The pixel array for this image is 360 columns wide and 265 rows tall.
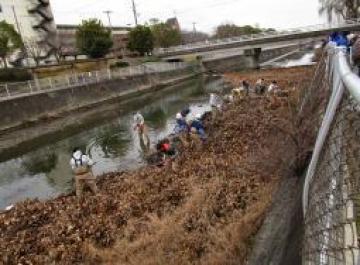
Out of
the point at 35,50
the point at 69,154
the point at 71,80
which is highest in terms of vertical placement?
the point at 35,50

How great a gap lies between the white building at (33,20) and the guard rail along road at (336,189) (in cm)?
5719

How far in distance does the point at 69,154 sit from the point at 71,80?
16632 millimetres

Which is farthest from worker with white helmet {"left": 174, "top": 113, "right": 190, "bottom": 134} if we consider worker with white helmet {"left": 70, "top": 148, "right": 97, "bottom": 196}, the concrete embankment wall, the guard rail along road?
the concrete embankment wall

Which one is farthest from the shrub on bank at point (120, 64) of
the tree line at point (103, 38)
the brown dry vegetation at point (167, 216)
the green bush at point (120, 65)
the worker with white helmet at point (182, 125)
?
the brown dry vegetation at point (167, 216)

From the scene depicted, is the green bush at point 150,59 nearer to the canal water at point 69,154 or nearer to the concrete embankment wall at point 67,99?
the concrete embankment wall at point 67,99

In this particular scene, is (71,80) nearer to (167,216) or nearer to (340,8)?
(167,216)

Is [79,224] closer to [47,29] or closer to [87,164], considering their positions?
[87,164]

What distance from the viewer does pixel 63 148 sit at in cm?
2316

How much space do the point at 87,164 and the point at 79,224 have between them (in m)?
3.39

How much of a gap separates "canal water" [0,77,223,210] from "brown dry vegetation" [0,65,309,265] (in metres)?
3.57

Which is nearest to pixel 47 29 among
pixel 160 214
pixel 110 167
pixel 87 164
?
pixel 110 167

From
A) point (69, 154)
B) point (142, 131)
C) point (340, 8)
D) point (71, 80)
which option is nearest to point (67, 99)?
point (71, 80)

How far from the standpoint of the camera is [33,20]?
6219 cm

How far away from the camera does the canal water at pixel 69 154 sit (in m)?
16.1
